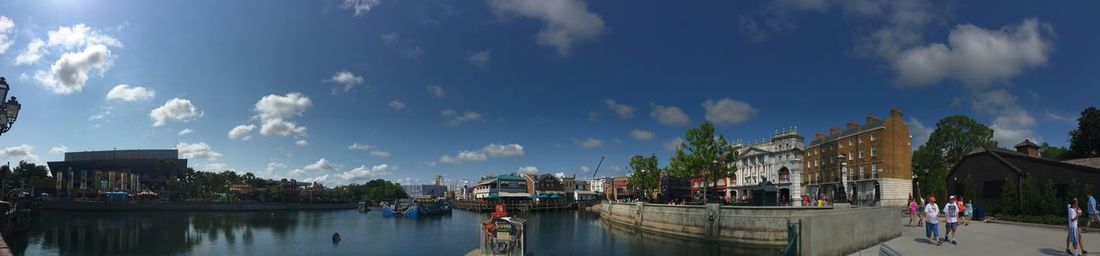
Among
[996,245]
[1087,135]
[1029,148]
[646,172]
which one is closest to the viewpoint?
[996,245]

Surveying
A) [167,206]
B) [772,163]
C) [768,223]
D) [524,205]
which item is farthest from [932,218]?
[167,206]

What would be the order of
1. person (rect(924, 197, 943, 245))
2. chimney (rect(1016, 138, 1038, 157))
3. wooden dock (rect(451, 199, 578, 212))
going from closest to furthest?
person (rect(924, 197, 943, 245)) < chimney (rect(1016, 138, 1038, 157)) < wooden dock (rect(451, 199, 578, 212))

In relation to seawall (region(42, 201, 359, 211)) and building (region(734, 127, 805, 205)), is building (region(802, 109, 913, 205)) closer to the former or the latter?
building (region(734, 127, 805, 205))

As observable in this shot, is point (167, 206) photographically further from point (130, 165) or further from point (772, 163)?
point (772, 163)

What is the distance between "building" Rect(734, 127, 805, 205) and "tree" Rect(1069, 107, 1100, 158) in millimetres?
31698

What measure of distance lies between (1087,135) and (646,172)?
59.1m

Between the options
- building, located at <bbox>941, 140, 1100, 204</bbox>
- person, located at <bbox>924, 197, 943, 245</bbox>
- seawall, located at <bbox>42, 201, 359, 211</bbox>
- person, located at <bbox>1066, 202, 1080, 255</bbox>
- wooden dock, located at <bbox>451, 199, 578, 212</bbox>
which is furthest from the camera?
wooden dock, located at <bbox>451, 199, 578, 212</bbox>

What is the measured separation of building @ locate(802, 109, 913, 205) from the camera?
68.6 meters

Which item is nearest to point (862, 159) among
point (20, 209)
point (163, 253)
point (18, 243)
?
point (163, 253)

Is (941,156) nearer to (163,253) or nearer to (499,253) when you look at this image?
(499,253)

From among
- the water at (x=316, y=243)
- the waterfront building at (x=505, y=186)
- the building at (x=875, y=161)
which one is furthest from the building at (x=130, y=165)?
the building at (x=875, y=161)

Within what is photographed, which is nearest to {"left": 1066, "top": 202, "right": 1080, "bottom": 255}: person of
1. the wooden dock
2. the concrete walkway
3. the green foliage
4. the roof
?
the concrete walkway

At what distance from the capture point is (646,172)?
339ft

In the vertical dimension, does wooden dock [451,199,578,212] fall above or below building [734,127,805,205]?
below
